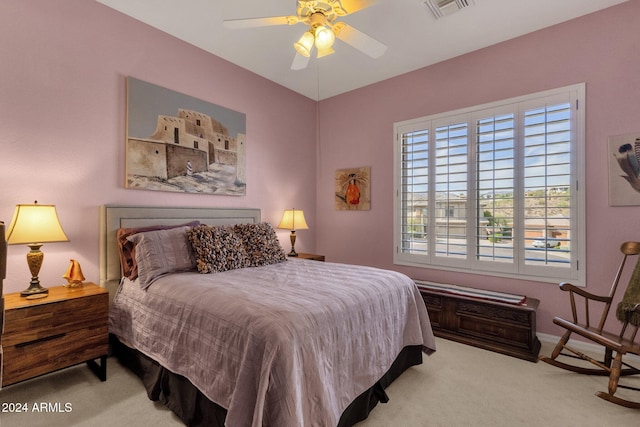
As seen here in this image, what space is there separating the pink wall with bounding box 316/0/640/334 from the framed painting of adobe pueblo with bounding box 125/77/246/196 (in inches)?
61.9

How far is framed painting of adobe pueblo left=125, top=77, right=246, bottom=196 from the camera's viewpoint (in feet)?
9.29

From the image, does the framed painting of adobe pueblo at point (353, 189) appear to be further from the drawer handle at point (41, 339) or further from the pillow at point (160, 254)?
the drawer handle at point (41, 339)

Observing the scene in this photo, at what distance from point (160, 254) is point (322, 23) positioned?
2.03m

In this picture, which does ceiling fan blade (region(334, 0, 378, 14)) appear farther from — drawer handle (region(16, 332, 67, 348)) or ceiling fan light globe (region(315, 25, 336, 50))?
drawer handle (region(16, 332, 67, 348))

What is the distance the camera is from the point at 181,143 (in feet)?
10.2

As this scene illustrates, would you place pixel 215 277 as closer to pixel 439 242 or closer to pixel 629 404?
Answer: pixel 439 242

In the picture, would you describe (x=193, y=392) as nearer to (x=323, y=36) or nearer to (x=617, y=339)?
(x=323, y=36)

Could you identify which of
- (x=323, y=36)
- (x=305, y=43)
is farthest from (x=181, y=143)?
(x=323, y=36)

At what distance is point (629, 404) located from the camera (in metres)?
1.93

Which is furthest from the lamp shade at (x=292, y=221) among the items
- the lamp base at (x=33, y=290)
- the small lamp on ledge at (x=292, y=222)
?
the lamp base at (x=33, y=290)

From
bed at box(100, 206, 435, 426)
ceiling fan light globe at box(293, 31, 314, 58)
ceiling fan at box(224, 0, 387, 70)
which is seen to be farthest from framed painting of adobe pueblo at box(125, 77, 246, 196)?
ceiling fan light globe at box(293, 31, 314, 58)

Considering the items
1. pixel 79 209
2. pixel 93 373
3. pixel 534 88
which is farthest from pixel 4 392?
pixel 534 88

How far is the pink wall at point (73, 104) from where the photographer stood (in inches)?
88.8

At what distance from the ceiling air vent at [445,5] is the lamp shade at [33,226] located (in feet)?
10.7
